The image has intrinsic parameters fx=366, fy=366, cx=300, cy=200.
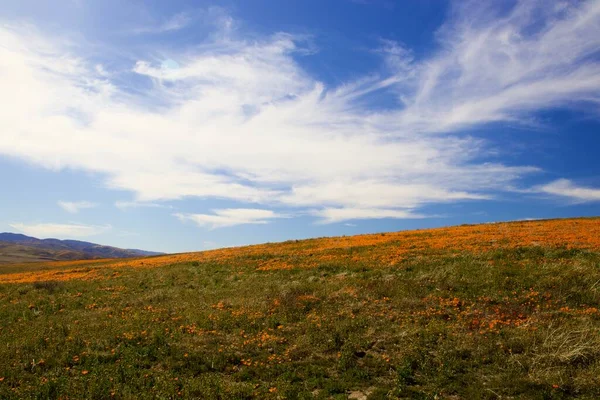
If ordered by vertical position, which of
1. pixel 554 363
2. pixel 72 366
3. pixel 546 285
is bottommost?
pixel 72 366

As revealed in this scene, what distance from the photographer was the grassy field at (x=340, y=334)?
36.5 feet

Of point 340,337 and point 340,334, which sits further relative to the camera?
point 340,334

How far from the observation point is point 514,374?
36.2 ft

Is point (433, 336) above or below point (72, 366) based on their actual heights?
above

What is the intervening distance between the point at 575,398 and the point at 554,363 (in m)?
1.98

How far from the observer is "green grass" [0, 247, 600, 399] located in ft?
36.4

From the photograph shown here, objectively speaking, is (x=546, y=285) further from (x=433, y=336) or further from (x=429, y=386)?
(x=429, y=386)

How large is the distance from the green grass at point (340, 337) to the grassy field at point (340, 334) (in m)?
0.06

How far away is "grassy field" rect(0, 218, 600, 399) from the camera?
11125 mm

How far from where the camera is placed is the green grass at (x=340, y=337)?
11.1m

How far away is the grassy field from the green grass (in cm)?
6

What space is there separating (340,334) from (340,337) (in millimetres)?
231

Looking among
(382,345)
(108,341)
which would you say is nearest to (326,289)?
(382,345)

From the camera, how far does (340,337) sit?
1487cm
